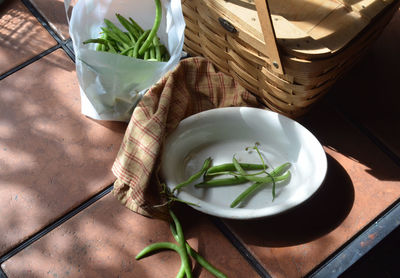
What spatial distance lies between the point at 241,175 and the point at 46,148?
1.50 feet

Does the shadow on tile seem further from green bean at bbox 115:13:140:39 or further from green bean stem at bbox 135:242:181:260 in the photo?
green bean at bbox 115:13:140:39

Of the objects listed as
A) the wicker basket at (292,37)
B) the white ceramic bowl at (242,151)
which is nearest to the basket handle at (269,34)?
the wicker basket at (292,37)

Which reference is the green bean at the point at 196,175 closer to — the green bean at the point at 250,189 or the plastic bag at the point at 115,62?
the green bean at the point at 250,189

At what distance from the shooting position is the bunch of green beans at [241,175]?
1.10 metres

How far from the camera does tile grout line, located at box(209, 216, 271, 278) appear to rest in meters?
1.06

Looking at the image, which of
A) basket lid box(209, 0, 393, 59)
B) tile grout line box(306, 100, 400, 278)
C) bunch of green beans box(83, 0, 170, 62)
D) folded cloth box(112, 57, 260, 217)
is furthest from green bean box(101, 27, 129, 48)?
tile grout line box(306, 100, 400, 278)

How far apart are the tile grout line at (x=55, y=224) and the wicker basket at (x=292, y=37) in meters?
0.41

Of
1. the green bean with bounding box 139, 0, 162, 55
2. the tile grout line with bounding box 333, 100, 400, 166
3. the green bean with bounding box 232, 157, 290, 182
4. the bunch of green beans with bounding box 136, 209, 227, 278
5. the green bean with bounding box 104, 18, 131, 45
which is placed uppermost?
the green bean with bounding box 139, 0, 162, 55

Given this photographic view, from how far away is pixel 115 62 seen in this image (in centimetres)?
112

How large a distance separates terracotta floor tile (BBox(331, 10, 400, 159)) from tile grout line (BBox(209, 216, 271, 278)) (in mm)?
405

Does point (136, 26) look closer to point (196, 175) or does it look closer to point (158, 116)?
point (158, 116)

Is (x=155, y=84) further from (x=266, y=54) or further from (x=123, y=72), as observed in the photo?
(x=266, y=54)

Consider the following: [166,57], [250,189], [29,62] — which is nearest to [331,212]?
[250,189]

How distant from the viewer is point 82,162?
122cm
